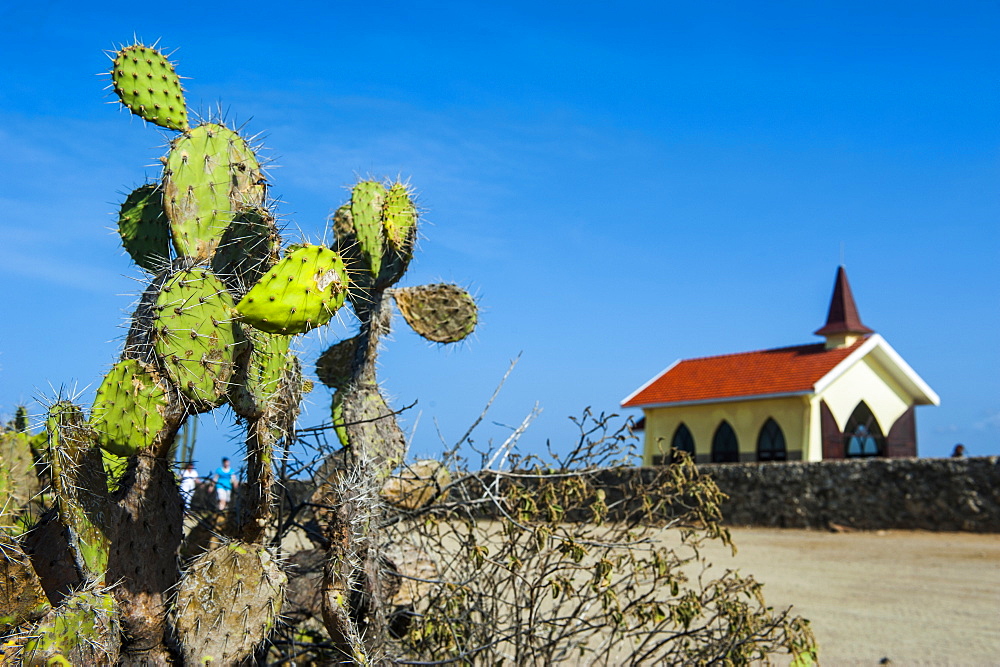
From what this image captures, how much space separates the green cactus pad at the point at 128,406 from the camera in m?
2.82

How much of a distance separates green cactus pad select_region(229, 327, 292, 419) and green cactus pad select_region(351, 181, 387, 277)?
1124 millimetres

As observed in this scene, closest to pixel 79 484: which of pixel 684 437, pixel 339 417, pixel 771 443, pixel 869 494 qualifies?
pixel 339 417

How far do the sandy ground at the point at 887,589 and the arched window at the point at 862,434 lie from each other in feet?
25.7

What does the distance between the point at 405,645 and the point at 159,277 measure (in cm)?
217

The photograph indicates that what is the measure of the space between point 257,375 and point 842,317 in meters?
24.7

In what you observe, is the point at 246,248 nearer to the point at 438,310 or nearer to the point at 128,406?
the point at 128,406

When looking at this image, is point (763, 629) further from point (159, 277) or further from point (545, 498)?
point (159, 277)

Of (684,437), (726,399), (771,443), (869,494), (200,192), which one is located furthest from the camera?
(684,437)

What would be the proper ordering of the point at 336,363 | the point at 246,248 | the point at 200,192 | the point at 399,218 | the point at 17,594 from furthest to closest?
the point at 336,363 → the point at 399,218 → the point at 17,594 → the point at 200,192 → the point at 246,248

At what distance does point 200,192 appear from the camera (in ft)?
11.0

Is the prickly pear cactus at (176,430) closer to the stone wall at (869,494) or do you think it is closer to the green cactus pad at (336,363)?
the green cactus pad at (336,363)

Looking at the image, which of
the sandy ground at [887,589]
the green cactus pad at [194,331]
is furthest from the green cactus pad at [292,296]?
the sandy ground at [887,589]

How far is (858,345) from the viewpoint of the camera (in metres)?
24.2

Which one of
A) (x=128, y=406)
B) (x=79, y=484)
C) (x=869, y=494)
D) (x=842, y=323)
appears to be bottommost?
(x=869, y=494)
